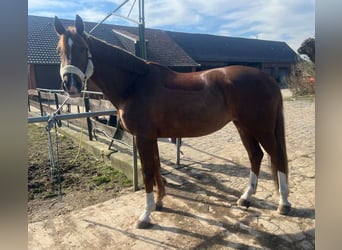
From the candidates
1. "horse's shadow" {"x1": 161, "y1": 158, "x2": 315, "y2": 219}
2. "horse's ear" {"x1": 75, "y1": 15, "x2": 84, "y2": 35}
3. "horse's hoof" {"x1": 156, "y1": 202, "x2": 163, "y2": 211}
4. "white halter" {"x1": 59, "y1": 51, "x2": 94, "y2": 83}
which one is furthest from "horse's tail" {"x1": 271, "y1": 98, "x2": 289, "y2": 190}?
"horse's ear" {"x1": 75, "y1": 15, "x2": 84, "y2": 35}

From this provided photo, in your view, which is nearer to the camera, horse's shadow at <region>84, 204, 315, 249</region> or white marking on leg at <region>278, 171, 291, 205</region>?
horse's shadow at <region>84, 204, 315, 249</region>

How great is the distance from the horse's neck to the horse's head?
190 millimetres

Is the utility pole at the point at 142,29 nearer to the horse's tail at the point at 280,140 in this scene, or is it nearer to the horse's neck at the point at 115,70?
the horse's neck at the point at 115,70

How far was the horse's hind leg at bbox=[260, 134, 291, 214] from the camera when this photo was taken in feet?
7.48

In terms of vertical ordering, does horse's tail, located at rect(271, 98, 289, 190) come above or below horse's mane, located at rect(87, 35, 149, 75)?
below

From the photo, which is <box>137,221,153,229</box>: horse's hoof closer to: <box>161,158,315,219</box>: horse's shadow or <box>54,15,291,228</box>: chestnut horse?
<box>54,15,291,228</box>: chestnut horse

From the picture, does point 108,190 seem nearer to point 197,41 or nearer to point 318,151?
point 318,151

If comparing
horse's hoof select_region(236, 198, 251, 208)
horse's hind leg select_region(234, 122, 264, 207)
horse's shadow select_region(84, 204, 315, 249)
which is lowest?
horse's shadow select_region(84, 204, 315, 249)

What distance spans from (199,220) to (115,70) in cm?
150

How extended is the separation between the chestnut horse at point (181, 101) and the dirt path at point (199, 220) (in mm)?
175

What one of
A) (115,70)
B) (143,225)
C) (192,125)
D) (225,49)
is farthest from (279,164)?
(225,49)

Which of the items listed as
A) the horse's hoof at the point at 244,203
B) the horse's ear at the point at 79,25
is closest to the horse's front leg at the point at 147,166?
the horse's hoof at the point at 244,203
